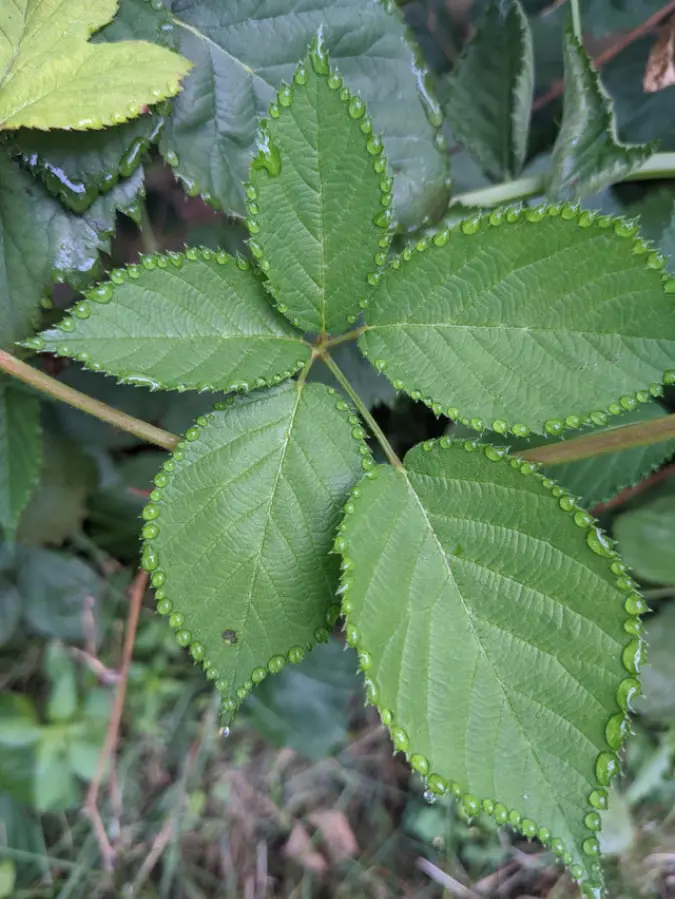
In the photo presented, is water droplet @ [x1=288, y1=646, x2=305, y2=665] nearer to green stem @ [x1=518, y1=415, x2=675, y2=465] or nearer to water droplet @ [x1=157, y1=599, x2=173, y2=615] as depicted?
water droplet @ [x1=157, y1=599, x2=173, y2=615]

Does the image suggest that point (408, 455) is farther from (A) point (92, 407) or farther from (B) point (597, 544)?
(A) point (92, 407)

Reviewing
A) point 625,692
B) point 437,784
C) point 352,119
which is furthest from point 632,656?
point 352,119

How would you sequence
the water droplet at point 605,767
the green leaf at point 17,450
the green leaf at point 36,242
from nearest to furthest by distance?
the water droplet at point 605,767
the green leaf at point 36,242
the green leaf at point 17,450

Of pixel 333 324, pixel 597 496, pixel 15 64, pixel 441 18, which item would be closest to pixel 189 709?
pixel 597 496

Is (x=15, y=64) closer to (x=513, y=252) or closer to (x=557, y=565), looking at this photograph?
(x=513, y=252)

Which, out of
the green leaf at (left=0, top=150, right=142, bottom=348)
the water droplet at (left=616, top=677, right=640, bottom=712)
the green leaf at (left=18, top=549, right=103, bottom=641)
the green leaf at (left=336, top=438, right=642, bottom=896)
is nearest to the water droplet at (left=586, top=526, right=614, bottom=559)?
the green leaf at (left=336, top=438, right=642, bottom=896)

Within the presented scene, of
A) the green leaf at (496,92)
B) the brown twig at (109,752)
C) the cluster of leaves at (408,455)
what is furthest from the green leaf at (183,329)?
the brown twig at (109,752)

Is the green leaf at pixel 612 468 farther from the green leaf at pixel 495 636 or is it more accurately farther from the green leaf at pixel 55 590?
the green leaf at pixel 55 590
